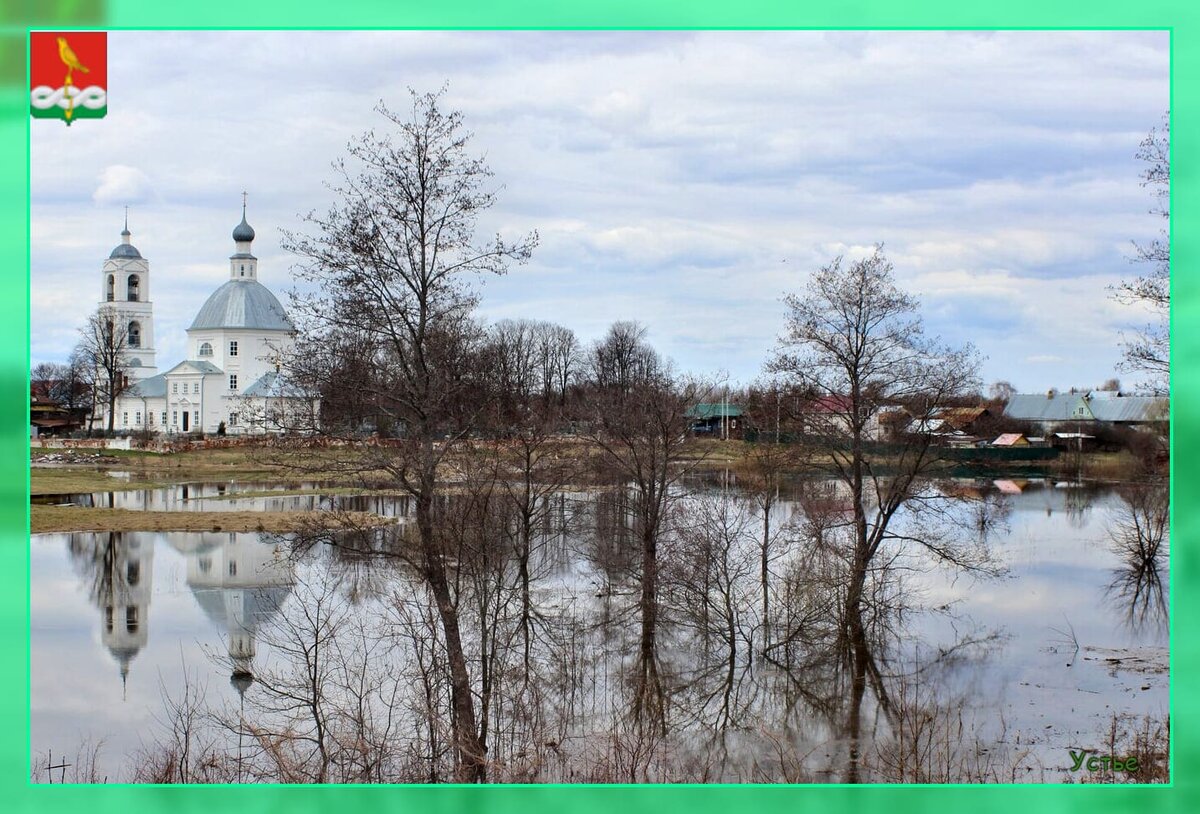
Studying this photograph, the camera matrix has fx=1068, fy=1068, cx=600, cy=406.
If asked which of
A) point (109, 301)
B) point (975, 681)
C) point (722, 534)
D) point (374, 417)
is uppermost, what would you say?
point (109, 301)

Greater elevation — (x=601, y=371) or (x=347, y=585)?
(x=601, y=371)

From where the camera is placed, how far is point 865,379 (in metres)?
20.5

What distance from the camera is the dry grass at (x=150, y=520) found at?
33938 millimetres

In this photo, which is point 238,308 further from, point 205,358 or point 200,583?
point 200,583

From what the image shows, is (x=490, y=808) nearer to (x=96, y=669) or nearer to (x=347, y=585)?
(x=96, y=669)

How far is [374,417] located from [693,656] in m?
8.67

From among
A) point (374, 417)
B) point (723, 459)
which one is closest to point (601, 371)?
point (723, 459)

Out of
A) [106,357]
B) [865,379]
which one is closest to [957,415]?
[865,379]

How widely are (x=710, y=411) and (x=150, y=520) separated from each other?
63.5 ft

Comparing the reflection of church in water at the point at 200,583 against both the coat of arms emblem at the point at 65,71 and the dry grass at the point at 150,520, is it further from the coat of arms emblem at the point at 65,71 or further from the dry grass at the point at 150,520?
the coat of arms emblem at the point at 65,71

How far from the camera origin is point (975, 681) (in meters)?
18.3

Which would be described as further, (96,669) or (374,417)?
(96,669)

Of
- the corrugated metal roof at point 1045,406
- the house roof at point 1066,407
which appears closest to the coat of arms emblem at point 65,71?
the house roof at point 1066,407

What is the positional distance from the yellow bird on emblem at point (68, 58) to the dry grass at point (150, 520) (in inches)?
1079
